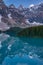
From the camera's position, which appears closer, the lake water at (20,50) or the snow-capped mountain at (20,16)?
the lake water at (20,50)

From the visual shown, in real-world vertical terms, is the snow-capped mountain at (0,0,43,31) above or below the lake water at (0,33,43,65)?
above

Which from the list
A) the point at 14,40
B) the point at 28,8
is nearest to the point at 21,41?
the point at 14,40

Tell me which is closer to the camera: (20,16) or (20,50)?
(20,50)

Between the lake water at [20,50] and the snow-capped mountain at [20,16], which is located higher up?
the snow-capped mountain at [20,16]

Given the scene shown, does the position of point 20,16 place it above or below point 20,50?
above

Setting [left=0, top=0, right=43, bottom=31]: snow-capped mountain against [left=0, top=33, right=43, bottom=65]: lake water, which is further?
[left=0, top=0, right=43, bottom=31]: snow-capped mountain
